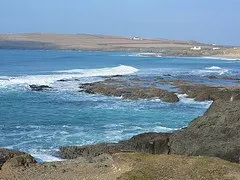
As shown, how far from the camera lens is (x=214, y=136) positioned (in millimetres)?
21781

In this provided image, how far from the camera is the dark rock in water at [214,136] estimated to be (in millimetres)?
19547

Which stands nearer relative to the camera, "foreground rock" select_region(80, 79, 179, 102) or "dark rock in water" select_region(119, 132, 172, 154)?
"dark rock in water" select_region(119, 132, 172, 154)

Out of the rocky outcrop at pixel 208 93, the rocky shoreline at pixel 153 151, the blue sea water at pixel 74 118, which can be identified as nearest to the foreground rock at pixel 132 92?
the blue sea water at pixel 74 118

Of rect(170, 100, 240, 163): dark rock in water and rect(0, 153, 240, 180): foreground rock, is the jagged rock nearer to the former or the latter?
rect(170, 100, 240, 163): dark rock in water

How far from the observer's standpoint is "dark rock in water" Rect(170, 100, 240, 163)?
770 inches

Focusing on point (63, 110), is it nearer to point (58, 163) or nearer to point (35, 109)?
point (35, 109)

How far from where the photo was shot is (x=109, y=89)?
51.5 m

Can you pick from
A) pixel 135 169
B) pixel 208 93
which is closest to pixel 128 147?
pixel 135 169

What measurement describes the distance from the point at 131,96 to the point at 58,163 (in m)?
30.6

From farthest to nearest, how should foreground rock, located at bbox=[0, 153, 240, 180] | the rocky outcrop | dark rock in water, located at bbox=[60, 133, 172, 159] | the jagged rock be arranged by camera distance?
the rocky outcrop
dark rock in water, located at bbox=[60, 133, 172, 159]
the jagged rock
foreground rock, located at bbox=[0, 153, 240, 180]

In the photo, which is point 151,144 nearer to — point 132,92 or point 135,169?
point 135,169

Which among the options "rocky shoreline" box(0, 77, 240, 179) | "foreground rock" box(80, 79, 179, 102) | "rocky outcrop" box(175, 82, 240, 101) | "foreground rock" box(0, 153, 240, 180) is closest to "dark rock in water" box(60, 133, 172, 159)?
"rocky shoreline" box(0, 77, 240, 179)

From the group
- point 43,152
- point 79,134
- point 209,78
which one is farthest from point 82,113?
point 209,78

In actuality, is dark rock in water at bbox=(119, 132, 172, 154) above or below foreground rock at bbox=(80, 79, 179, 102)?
above
